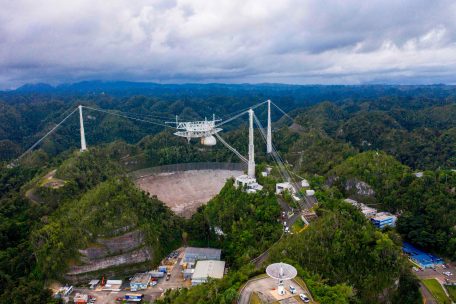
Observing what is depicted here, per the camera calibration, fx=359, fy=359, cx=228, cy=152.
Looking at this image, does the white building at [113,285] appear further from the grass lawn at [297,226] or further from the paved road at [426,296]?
the paved road at [426,296]

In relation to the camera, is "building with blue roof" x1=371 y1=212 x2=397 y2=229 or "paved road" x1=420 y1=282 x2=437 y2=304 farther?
"building with blue roof" x1=371 y1=212 x2=397 y2=229

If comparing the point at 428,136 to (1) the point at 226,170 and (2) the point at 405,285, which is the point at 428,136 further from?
(2) the point at 405,285

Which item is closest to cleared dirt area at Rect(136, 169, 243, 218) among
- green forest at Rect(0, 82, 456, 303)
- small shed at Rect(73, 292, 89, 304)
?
green forest at Rect(0, 82, 456, 303)

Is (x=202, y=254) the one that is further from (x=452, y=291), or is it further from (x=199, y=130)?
(x=452, y=291)

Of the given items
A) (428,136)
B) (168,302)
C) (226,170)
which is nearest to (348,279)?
(168,302)

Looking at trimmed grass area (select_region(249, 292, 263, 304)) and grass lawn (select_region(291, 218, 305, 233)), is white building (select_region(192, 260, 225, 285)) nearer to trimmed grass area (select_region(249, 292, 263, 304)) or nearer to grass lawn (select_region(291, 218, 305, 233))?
grass lawn (select_region(291, 218, 305, 233))

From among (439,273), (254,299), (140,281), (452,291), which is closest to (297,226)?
(254,299)

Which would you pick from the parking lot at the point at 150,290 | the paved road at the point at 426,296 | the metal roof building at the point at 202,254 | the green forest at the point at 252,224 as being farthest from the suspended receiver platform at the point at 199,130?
the paved road at the point at 426,296
